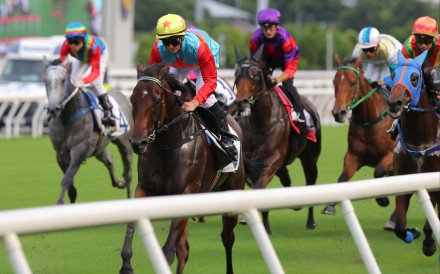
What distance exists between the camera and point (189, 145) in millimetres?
7023

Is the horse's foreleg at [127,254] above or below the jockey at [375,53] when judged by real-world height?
above

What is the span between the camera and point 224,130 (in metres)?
7.57

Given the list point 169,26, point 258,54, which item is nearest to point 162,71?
point 169,26

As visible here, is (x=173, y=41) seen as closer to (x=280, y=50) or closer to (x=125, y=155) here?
(x=280, y=50)

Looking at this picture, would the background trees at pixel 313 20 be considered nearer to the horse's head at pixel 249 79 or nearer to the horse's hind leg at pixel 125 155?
the horse's hind leg at pixel 125 155

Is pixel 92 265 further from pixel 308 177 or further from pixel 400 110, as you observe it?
pixel 308 177

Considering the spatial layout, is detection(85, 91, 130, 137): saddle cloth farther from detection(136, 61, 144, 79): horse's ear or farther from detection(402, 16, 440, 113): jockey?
detection(136, 61, 144, 79): horse's ear

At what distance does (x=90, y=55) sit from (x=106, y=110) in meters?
0.63

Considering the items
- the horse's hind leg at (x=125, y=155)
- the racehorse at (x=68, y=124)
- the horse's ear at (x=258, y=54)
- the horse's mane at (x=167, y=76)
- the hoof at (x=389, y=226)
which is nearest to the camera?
the horse's mane at (x=167, y=76)

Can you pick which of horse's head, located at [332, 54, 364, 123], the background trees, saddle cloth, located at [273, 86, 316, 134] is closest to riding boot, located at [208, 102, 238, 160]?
horse's head, located at [332, 54, 364, 123]

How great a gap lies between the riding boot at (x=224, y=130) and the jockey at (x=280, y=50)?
9.98 feet

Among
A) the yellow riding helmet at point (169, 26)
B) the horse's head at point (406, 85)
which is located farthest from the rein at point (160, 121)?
the horse's head at point (406, 85)

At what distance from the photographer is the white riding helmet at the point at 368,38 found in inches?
438

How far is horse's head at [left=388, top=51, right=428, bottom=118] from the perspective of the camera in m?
7.53
